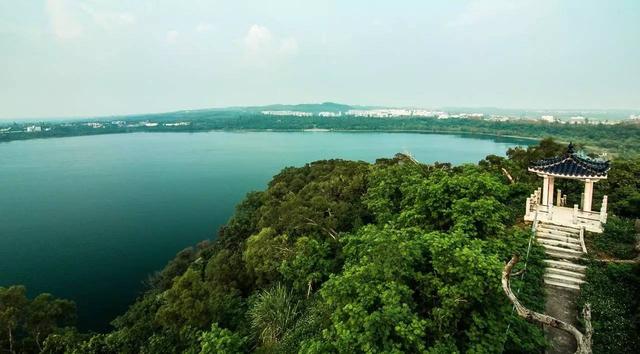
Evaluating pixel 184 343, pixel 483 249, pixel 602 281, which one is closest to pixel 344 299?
pixel 483 249

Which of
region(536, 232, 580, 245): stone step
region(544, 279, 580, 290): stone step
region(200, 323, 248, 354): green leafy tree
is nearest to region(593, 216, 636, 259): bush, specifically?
region(536, 232, 580, 245): stone step

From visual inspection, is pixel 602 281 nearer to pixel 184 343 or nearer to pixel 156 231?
pixel 184 343

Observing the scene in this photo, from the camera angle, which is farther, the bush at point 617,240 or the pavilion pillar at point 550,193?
the pavilion pillar at point 550,193

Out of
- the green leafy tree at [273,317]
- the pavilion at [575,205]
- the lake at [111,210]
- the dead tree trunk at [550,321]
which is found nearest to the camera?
the dead tree trunk at [550,321]

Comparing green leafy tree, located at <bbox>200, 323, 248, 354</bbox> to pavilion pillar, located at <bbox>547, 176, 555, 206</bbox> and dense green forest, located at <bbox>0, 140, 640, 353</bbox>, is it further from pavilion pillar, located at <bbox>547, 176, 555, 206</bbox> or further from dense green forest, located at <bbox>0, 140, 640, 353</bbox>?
pavilion pillar, located at <bbox>547, 176, 555, 206</bbox>

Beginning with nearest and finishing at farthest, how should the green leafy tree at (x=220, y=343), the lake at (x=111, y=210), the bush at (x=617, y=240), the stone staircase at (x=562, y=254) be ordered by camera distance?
the green leafy tree at (x=220, y=343), the stone staircase at (x=562, y=254), the bush at (x=617, y=240), the lake at (x=111, y=210)

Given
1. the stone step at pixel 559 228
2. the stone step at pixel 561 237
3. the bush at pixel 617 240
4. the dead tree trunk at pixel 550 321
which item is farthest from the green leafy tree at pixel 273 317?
the bush at pixel 617 240

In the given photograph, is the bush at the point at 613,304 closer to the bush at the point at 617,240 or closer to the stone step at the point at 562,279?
the stone step at the point at 562,279
